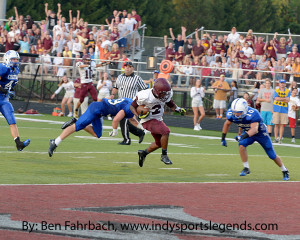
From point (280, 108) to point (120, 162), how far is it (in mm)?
9349

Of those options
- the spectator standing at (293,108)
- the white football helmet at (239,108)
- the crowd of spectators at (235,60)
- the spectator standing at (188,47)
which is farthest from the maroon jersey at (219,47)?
the white football helmet at (239,108)

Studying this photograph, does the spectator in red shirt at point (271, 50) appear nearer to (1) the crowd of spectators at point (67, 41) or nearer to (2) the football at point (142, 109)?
(1) the crowd of spectators at point (67, 41)

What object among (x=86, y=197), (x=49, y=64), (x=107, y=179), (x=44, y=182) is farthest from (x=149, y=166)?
(x=49, y=64)

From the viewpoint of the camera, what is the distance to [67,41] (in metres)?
32.2

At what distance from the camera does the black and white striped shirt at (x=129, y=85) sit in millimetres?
18312

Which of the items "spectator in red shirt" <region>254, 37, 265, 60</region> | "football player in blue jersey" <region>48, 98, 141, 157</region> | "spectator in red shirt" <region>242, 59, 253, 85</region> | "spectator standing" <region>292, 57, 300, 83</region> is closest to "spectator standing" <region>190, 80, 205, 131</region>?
"spectator in red shirt" <region>242, 59, 253, 85</region>

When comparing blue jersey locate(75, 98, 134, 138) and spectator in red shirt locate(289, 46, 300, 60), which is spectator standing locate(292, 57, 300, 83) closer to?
spectator in red shirt locate(289, 46, 300, 60)

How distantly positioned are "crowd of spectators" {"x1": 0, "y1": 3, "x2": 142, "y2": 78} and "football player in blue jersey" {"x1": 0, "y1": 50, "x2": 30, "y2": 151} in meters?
14.7

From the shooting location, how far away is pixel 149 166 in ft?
45.3

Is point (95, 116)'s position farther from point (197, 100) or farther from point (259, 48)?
point (259, 48)

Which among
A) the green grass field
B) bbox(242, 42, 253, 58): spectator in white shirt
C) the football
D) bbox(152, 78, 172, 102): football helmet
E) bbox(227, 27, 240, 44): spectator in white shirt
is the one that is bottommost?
the green grass field

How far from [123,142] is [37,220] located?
413 inches

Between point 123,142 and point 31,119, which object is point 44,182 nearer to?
point 123,142

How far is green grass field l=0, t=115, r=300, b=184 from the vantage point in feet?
38.5
